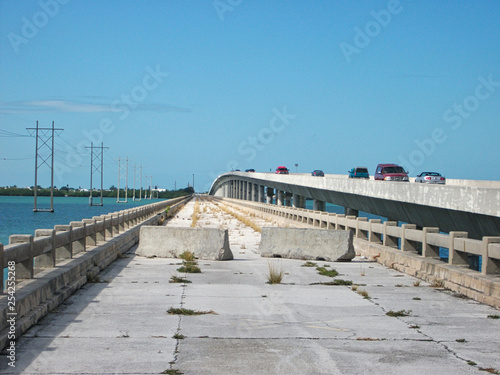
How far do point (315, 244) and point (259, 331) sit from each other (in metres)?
11.0

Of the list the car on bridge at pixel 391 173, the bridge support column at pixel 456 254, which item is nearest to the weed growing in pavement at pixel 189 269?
the bridge support column at pixel 456 254

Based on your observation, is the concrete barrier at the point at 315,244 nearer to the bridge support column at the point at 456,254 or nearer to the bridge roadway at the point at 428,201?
the bridge support column at the point at 456,254

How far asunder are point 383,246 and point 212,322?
11.5 m

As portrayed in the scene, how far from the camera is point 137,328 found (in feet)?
33.8

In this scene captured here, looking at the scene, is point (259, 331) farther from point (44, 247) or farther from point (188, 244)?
point (188, 244)

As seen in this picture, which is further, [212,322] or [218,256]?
[218,256]

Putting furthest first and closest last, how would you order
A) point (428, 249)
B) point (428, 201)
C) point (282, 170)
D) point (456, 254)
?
point (282, 170), point (428, 201), point (428, 249), point (456, 254)

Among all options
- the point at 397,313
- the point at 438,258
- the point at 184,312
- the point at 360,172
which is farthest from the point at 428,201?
the point at 360,172

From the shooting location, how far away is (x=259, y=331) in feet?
33.6

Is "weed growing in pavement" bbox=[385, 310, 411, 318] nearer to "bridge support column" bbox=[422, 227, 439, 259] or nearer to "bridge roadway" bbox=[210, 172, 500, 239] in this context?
"bridge support column" bbox=[422, 227, 439, 259]

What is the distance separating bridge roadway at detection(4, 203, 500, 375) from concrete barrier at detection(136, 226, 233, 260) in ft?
15.1

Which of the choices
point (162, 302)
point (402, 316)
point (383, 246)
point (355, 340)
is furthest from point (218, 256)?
point (355, 340)

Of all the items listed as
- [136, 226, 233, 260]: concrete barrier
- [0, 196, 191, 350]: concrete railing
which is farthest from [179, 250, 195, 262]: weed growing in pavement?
[0, 196, 191, 350]: concrete railing

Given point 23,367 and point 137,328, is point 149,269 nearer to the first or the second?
point 137,328
